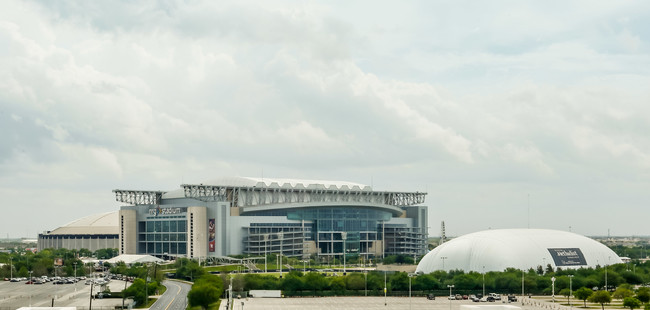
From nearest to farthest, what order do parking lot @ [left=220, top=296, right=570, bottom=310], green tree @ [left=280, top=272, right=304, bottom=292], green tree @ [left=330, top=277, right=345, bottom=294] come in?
parking lot @ [left=220, top=296, right=570, bottom=310] → green tree @ [left=280, top=272, right=304, bottom=292] → green tree @ [left=330, top=277, right=345, bottom=294]

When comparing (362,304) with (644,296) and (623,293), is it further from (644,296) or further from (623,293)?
(644,296)

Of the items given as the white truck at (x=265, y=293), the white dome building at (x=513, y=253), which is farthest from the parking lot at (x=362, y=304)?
the white dome building at (x=513, y=253)

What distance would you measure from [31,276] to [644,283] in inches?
4434

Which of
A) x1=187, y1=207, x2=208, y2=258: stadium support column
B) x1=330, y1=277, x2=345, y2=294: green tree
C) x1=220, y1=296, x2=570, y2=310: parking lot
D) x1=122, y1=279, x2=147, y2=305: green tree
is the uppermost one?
x1=187, y1=207, x2=208, y2=258: stadium support column

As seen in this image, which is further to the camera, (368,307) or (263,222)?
(263,222)

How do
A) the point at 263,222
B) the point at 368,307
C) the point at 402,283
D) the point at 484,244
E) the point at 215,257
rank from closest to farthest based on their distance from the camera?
1. the point at 368,307
2. the point at 402,283
3. the point at 484,244
4. the point at 215,257
5. the point at 263,222

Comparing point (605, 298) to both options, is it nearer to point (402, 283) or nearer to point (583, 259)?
point (402, 283)

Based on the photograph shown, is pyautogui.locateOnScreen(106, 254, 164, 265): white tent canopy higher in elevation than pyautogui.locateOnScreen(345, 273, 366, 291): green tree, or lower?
lower

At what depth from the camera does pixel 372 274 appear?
433 feet

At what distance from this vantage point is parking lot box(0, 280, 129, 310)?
347ft

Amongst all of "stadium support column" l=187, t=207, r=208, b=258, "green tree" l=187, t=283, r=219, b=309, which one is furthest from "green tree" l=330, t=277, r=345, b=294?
"stadium support column" l=187, t=207, r=208, b=258

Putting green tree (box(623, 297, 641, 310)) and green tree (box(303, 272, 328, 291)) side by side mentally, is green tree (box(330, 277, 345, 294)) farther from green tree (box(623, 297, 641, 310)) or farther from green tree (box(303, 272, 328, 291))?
green tree (box(623, 297, 641, 310))

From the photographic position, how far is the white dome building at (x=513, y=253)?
15038cm

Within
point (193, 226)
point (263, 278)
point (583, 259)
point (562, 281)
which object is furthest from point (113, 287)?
point (583, 259)
